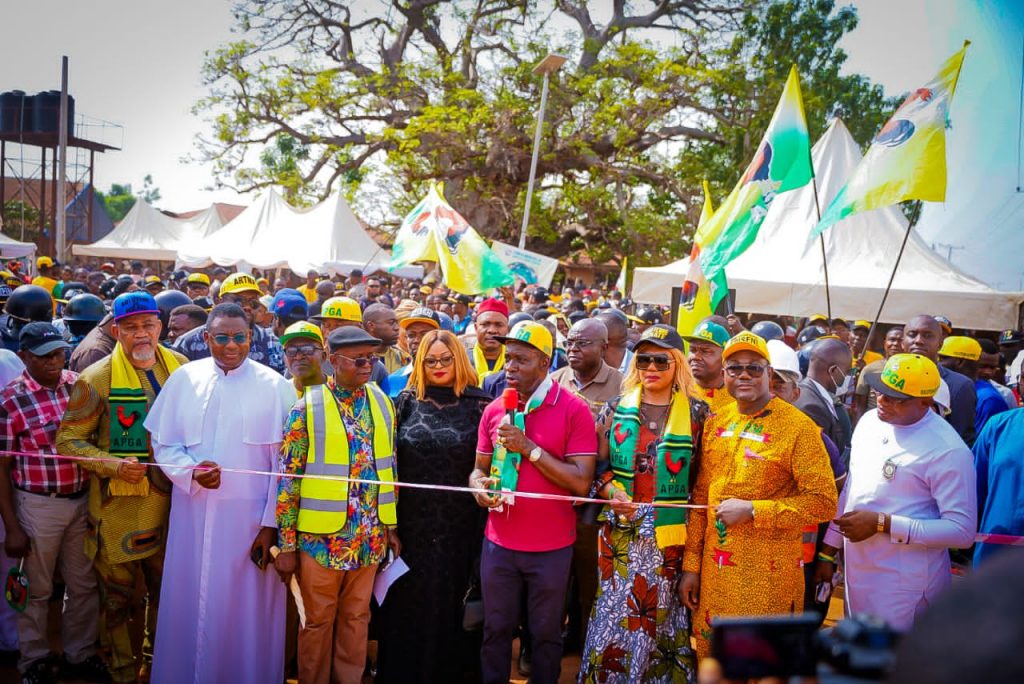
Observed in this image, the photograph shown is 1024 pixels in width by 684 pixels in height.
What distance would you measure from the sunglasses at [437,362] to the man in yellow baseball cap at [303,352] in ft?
3.10

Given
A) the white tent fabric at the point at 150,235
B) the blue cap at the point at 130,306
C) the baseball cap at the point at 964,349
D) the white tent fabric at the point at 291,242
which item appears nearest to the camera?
the blue cap at the point at 130,306

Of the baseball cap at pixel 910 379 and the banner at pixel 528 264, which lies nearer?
the baseball cap at pixel 910 379

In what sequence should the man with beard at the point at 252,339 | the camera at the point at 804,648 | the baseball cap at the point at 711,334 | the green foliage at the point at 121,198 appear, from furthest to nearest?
the green foliage at the point at 121,198 → the man with beard at the point at 252,339 → the baseball cap at the point at 711,334 → the camera at the point at 804,648

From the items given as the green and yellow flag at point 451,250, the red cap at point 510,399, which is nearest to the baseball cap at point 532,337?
the red cap at point 510,399

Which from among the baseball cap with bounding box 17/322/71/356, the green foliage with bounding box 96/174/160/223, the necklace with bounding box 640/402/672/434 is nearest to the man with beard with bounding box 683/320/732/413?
the necklace with bounding box 640/402/672/434

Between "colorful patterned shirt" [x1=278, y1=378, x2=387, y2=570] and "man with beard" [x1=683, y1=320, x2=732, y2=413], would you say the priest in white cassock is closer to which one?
"colorful patterned shirt" [x1=278, y1=378, x2=387, y2=570]

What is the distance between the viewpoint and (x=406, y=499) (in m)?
4.52

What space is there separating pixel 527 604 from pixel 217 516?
1707 mm

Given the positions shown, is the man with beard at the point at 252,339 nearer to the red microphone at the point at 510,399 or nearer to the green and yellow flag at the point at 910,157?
the red microphone at the point at 510,399

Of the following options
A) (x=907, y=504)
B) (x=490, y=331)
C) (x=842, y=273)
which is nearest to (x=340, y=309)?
(x=490, y=331)

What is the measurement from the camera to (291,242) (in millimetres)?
22328

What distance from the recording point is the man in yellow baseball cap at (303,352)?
205 inches

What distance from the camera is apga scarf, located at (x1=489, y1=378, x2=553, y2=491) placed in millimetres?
4137

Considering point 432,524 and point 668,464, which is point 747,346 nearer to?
point 668,464
